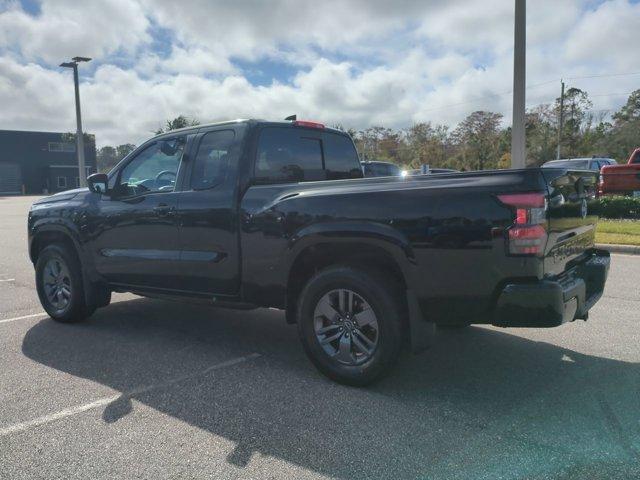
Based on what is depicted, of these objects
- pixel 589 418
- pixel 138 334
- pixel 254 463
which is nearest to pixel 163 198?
pixel 138 334

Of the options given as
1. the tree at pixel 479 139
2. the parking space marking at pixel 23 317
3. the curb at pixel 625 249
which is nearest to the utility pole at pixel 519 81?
the curb at pixel 625 249

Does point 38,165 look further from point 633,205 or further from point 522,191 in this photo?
point 522,191

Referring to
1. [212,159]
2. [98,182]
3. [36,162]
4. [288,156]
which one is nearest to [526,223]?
[288,156]

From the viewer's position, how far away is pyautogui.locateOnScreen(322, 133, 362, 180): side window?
5.29m

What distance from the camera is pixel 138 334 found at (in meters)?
5.39

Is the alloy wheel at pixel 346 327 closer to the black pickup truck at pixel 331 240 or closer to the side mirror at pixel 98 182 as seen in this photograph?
the black pickup truck at pixel 331 240

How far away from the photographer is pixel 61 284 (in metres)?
5.90

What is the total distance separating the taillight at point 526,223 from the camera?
10.5 feet

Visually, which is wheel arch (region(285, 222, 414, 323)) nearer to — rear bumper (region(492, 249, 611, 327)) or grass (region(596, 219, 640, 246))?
rear bumper (region(492, 249, 611, 327))

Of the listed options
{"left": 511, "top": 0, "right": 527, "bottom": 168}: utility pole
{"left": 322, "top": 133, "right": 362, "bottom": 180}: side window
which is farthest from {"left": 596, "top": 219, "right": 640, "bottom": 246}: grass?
{"left": 322, "top": 133, "right": 362, "bottom": 180}: side window

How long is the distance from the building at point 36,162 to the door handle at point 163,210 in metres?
63.1

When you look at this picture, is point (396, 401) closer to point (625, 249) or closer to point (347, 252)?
point (347, 252)

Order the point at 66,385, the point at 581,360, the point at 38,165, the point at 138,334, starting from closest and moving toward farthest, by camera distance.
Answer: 1. the point at 66,385
2. the point at 581,360
3. the point at 138,334
4. the point at 38,165

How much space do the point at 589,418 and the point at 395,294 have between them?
141 centimetres
